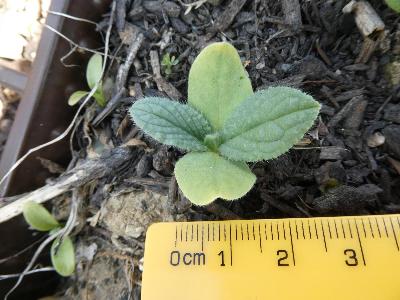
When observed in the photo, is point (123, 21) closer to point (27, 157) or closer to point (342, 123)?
point (27, 157)

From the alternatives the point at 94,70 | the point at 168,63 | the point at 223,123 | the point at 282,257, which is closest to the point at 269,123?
the point at 223,123

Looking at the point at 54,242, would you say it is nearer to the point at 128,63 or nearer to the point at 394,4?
the point at 128,63

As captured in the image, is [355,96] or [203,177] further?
[355,96]

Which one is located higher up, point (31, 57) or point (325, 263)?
point (31, 57)

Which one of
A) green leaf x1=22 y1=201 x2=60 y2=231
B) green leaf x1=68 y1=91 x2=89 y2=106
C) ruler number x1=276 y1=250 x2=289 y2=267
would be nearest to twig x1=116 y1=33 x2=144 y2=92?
green leaf x1=68 y1=91 x2=89 y2=106

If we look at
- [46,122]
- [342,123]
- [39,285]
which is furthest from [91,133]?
[342,123]

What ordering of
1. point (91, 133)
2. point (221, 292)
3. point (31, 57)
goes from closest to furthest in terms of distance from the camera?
point (221, 292)
point (91, 133)
point (31, 57)

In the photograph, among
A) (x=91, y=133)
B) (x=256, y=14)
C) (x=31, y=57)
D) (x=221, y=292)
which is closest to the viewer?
(x=221, y=292)
